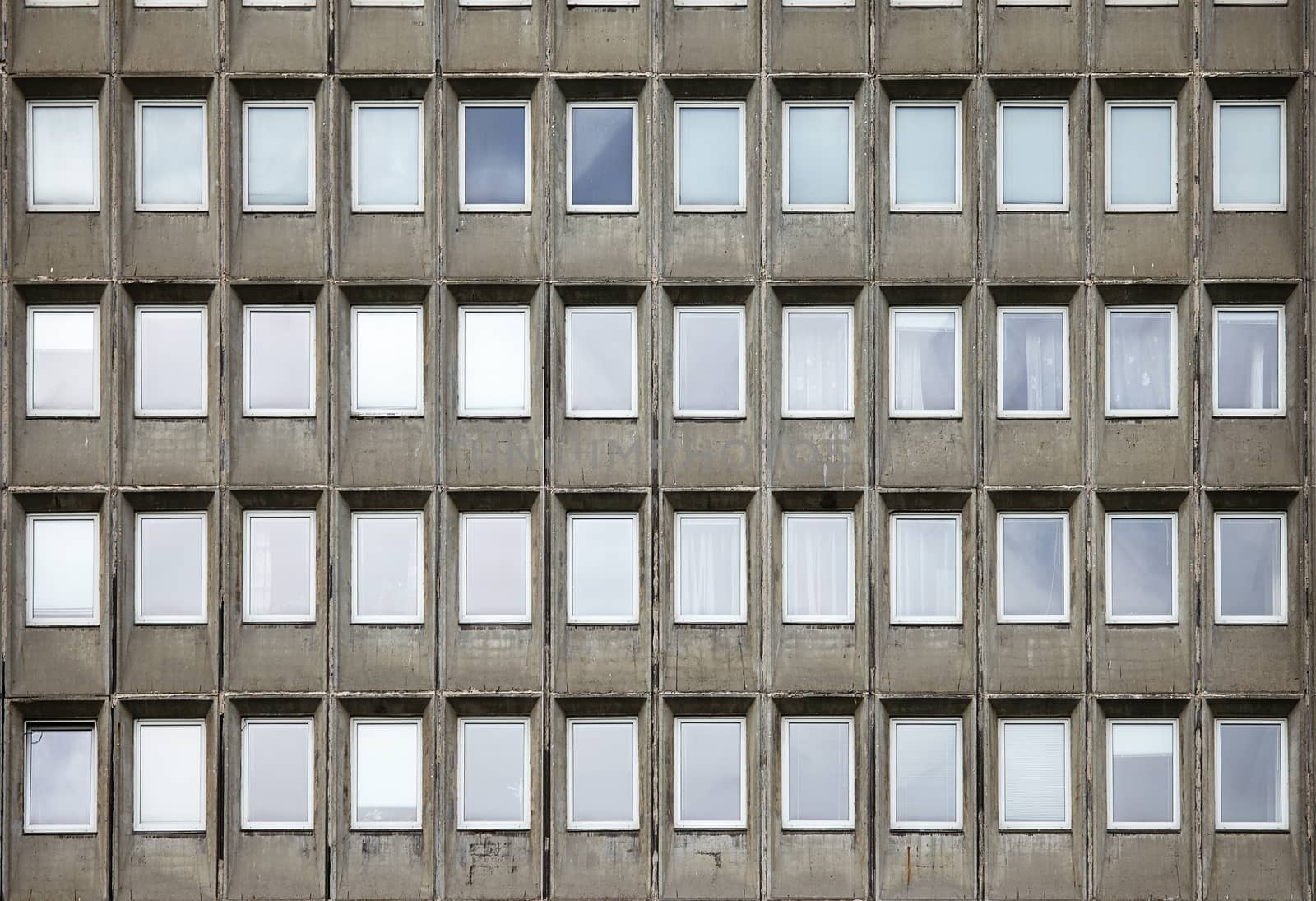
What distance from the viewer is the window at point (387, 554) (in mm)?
18578

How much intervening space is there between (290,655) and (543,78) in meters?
9.91

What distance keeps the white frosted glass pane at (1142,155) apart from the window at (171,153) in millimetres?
14596

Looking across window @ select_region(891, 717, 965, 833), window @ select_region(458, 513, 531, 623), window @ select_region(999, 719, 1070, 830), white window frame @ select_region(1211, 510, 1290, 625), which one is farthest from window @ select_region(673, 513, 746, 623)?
white window frame @ select_region(1211, 510, 1290, 625)

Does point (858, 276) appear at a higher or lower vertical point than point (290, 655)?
higher

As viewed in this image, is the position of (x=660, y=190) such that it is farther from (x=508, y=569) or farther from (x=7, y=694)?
(x=7, y=694)

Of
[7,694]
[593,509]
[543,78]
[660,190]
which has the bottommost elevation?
[7,694]

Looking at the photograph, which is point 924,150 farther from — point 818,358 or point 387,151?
point 387,151

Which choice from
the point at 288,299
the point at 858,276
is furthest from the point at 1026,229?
the point at 288,299

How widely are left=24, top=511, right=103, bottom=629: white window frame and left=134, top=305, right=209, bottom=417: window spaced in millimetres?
2049

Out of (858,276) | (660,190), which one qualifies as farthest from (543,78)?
(858,276)

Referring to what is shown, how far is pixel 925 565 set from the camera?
61.1 feet

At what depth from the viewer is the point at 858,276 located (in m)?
18.4

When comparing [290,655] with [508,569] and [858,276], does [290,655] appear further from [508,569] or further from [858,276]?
[858,276]

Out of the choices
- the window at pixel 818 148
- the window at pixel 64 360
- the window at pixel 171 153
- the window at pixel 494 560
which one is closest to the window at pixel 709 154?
the window at pixel 818 148
